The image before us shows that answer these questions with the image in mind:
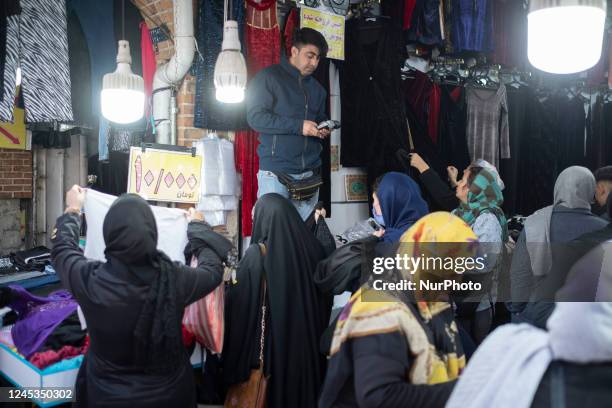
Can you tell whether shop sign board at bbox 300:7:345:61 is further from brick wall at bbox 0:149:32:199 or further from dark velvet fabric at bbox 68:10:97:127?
brick wall at bbox 0:149:32:199

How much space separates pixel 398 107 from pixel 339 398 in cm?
317

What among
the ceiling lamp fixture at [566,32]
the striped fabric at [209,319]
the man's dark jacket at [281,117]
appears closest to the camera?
the ceiling lamp fixture at [566,32]

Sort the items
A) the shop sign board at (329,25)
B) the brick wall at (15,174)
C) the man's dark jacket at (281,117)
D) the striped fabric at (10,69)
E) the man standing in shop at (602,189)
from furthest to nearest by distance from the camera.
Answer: the brick wall at (15,174) < the shop sign board at (329,25) < the man standing in shop at (602,189) < the man's dark jacket at (281,117) < the striped fabric at (10,69)

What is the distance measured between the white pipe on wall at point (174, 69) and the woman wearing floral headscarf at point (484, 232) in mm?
2106

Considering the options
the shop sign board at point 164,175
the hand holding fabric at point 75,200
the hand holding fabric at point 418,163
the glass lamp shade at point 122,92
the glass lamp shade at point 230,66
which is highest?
the glass lamp shade at point 230,66

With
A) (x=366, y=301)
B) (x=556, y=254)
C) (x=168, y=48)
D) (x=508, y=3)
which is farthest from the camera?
(x=508, y=3)

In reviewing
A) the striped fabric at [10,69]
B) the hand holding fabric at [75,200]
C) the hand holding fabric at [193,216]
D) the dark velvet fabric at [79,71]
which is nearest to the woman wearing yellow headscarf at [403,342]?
the hand holding fabric at [193,216]

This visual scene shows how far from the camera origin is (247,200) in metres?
3.68

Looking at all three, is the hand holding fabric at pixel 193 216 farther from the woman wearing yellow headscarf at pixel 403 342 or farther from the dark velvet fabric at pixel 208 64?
the dark velvet fabric at pixel 208 64

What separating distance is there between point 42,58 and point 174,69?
0.80m

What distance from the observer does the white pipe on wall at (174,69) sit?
3.35m

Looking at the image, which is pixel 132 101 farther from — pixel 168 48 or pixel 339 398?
pixel 339 398

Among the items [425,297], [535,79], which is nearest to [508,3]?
[535,79]

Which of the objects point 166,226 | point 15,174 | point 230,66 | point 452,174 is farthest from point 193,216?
point 15,174
